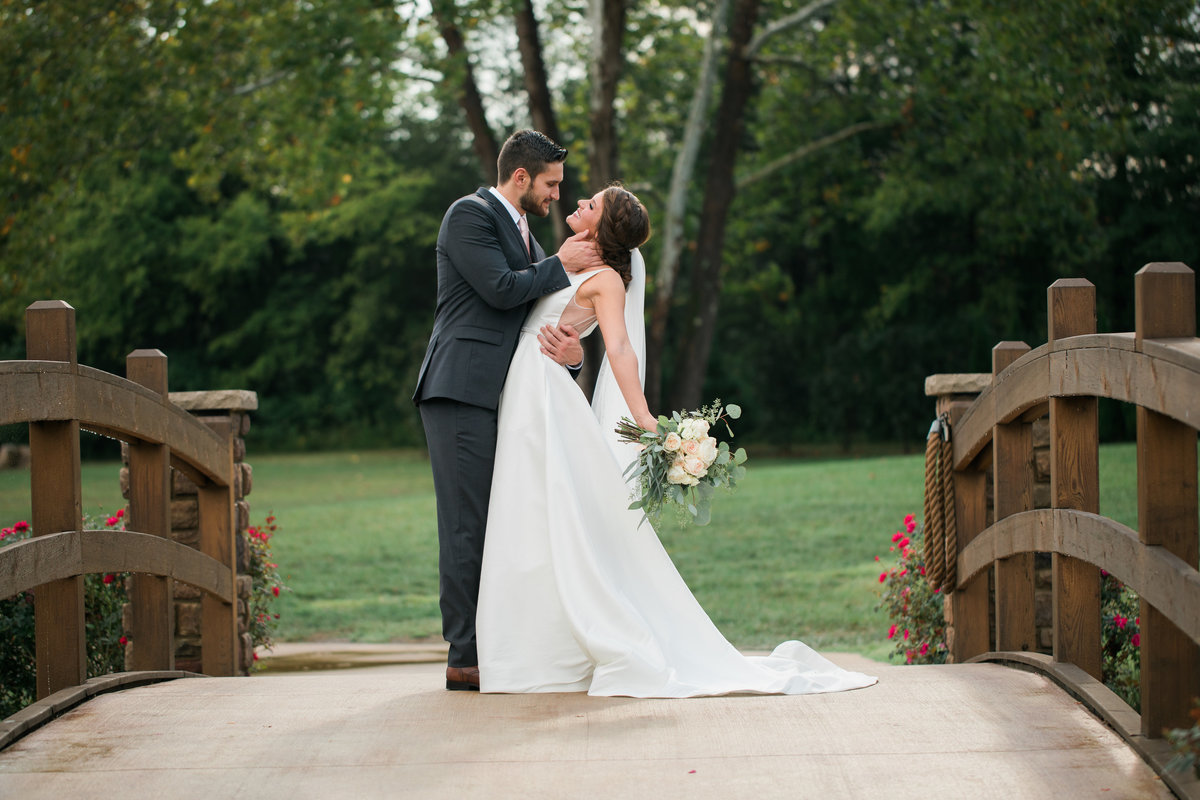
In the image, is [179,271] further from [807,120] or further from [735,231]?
[807,120]

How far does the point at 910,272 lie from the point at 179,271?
743 inches

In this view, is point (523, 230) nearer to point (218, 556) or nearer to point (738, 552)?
point (218, 556)

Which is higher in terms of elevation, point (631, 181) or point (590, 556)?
point (631, 181)

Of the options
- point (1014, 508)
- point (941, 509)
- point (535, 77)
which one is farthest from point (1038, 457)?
point (535, 77)

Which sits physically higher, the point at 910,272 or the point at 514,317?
the point at 910,272

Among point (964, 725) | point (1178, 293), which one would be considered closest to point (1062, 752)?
point (964, 725)

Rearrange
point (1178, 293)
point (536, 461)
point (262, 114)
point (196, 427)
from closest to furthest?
point (1178, 293)
point (536, 461)
point (196, 427)
point (262, 114)

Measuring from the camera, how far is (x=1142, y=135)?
1973 cm

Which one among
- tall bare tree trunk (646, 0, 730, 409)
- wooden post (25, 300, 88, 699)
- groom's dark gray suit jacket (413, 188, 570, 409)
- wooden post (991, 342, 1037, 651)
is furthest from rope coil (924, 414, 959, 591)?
tall bare tree trunk (646, 0, 730, 409)

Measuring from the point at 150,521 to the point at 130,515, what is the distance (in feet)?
0.24

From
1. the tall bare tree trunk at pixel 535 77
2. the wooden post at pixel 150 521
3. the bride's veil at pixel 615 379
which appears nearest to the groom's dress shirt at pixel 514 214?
the bride's veil at pixel 615 379

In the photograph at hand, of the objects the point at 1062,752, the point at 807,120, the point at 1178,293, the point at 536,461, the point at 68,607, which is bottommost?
the point at 1062,752

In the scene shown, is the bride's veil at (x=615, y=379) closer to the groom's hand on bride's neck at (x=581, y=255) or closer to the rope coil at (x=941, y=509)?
the groom's hand on bride's neck at (x=581, y=255)

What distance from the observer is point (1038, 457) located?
18.2ft
